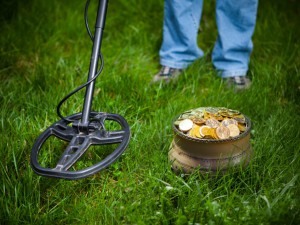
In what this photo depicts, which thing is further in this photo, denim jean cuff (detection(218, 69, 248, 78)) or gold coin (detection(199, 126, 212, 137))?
denim jean cuff (detection(218, 69, 248, 78))

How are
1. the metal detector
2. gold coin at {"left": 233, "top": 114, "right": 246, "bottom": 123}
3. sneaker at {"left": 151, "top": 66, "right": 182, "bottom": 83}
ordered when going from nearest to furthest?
the metal detector < gold coin at {"left": 233, "top": 114, "right": 246, "bottom": 123} < sneaker at {"left": 151, "top": 66, "right": 182, "bottom": 83}

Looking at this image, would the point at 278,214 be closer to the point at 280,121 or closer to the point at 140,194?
the point at 140,194

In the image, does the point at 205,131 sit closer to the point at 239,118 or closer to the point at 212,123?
the point at 212,123

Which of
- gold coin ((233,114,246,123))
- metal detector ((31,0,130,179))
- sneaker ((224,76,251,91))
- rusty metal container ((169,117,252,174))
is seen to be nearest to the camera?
metal detector ((31,0,130,179))

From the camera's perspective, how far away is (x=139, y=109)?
2.19 m

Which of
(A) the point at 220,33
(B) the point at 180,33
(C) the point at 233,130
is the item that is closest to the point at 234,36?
(A) the point at 220,33

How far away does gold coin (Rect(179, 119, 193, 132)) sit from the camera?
5.65 ft

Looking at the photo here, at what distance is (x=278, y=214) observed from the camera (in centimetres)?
143

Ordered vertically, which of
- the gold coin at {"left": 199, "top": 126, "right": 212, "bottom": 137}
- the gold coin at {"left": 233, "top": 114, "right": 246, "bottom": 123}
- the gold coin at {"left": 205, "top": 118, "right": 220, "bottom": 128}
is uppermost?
the gold coin at {"left": 233, "top": 114, "right": 246, "bottom": 123}

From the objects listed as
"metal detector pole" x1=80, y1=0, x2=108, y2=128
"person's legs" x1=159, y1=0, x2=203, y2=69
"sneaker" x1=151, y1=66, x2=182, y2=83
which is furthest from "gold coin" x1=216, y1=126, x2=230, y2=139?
"person's legs" x1=159, y1=0, x2=203, y2=69

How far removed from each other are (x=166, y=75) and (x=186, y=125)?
916 mm

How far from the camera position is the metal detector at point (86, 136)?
153 centimetres

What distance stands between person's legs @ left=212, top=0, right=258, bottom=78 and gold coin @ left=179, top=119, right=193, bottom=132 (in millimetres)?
923

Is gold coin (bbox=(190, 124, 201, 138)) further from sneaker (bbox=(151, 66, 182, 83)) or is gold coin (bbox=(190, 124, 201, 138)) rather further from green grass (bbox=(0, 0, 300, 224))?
sneaker (bbox=(151, 66, 182, 83))
